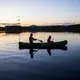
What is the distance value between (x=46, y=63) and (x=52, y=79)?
5.65 meters

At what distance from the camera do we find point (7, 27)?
478 feet

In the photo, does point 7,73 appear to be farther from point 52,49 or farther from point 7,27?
point 7,27

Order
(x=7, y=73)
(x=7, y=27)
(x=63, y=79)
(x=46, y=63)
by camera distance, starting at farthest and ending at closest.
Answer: (x=7, y=27)
(x=46, y=63)
(x=7, y=73)
(x=63, y=79)

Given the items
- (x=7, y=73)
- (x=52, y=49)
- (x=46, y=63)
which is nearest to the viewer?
(x=7, y=73)

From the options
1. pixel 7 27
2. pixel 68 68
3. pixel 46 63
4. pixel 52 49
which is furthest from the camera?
pixel 7 27

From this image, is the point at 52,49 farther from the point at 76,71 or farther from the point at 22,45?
the point at 76,71

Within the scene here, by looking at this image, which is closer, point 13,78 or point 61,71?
point 13,78

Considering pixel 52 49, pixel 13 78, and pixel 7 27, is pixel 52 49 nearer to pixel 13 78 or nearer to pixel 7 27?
pixel 13 78

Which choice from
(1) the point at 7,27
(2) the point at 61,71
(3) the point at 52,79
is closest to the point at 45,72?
(2) the point at 61,71

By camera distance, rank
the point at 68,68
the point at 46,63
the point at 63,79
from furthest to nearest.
→ the point at 46,63, the point at 68,68, the point at 63,79

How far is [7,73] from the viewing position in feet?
54.2

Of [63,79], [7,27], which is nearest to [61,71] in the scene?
[63,79]

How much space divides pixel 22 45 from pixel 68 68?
1360 cm

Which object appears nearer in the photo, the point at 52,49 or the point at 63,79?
the point at 63,79
